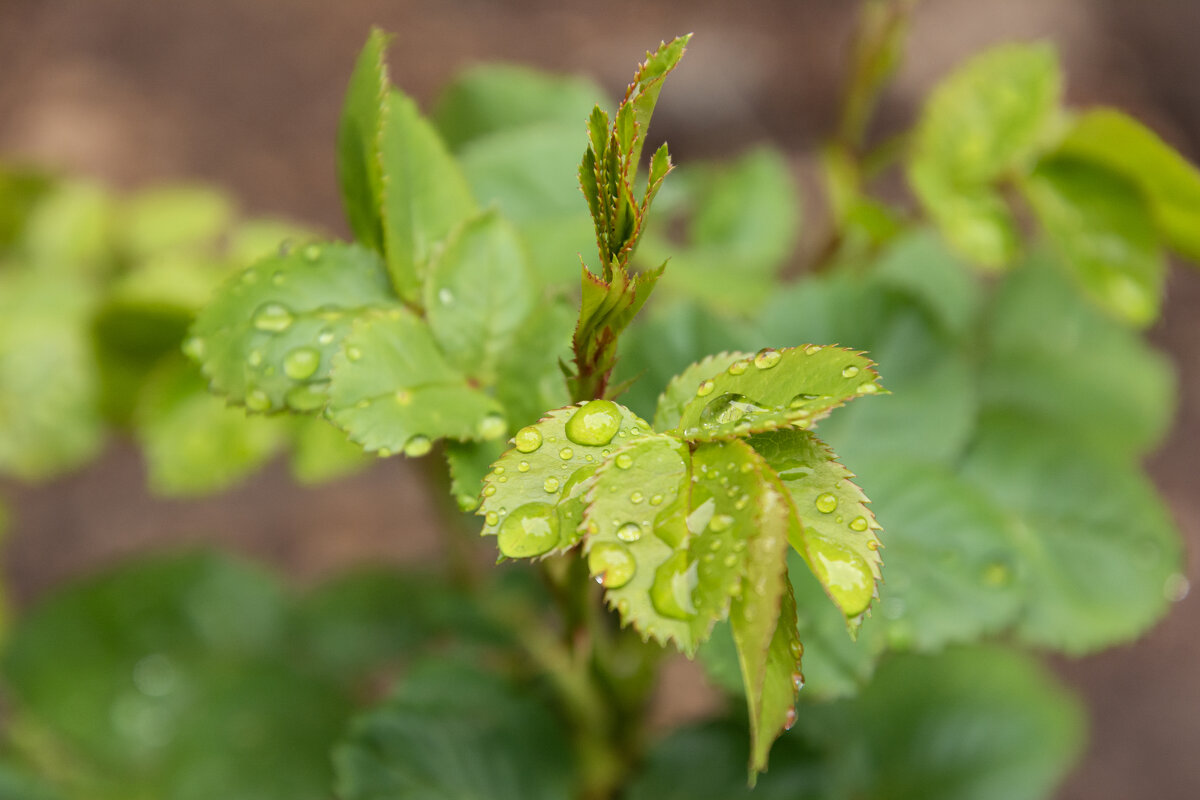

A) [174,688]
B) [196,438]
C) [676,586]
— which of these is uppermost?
[676,586]

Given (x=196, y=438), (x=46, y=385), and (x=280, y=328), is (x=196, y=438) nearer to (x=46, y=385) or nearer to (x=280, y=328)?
(x=46, y=385)

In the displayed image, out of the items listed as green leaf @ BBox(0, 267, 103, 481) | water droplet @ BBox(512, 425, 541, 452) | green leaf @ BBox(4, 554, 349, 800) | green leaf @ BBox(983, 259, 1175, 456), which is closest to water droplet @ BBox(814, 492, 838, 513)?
water droplet @ BBox(512, 425, 541, 452)

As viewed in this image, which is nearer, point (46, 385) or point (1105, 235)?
point (1105, 235)

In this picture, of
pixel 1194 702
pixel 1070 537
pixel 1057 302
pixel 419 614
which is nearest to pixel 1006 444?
pixel 1070 537

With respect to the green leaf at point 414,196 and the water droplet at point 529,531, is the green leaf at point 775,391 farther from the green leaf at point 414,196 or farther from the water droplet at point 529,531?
the green leaf at point 414,196

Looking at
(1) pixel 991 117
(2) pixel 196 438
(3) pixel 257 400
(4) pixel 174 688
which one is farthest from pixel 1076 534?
(4) pixel 174 688

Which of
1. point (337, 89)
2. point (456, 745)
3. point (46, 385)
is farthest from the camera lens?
point (337, 89)
